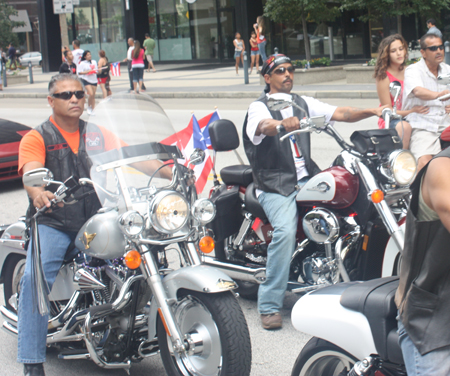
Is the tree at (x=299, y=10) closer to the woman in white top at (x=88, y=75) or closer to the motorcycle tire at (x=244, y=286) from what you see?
the woman in white top at (x=88, y=75)

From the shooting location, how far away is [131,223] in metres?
3.10

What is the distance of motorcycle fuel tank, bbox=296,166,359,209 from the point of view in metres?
3.97

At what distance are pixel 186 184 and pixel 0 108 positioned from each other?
770 inches

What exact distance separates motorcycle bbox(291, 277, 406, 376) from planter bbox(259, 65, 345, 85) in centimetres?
1784

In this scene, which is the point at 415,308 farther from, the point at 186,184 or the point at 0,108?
the point at 0,108

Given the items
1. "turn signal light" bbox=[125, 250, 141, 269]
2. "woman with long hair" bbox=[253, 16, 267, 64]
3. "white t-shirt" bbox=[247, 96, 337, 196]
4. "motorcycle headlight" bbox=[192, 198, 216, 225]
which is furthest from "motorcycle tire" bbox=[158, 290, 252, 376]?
"woman with long hair" bbox=[253, 16, 267, 64]

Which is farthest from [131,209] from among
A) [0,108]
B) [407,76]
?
[0,108]

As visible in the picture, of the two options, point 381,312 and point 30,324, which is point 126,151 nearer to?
point 30,324

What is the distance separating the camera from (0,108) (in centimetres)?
2133

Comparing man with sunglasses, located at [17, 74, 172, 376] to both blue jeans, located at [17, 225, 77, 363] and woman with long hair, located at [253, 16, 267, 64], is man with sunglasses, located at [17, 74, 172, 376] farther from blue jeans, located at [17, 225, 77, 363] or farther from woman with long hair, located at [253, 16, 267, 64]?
woman with long hair, located at [253, 16, 267, 64]

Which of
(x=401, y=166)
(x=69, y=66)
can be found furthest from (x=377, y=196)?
(x=69, y=66)

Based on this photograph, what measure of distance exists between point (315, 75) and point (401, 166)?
1703cm

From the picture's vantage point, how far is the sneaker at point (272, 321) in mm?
4273

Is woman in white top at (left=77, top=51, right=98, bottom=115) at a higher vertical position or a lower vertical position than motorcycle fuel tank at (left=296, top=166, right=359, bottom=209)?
higher
